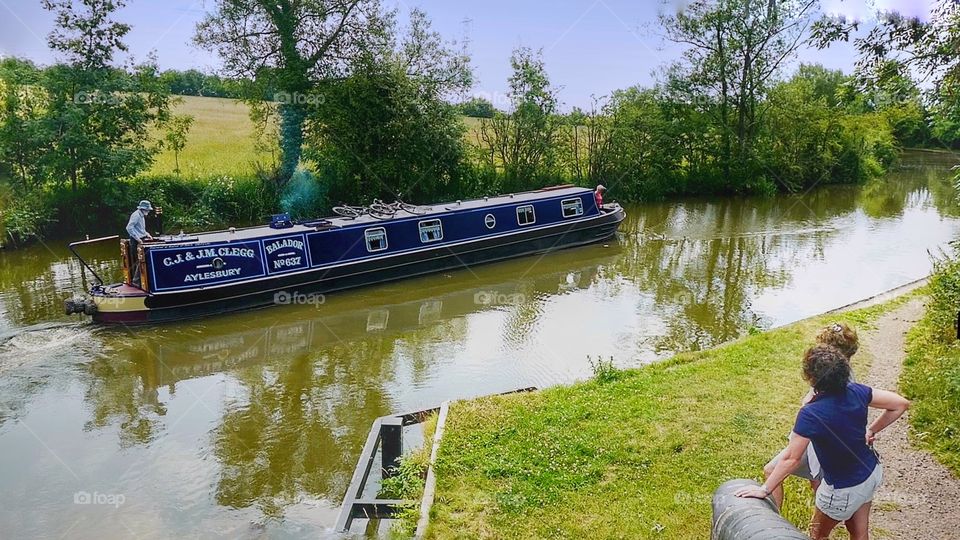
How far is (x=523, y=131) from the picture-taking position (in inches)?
885

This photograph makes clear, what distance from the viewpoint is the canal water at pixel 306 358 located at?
6.48 meters

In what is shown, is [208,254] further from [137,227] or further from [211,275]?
[137,227]

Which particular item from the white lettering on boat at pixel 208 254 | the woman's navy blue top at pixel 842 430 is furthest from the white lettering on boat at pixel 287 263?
the woman's navy blue top at pixel 842 430

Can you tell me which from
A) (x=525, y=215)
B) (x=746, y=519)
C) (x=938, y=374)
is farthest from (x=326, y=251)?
(x=746, y=519)

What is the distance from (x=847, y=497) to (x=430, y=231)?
10932 mm

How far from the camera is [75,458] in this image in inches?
282

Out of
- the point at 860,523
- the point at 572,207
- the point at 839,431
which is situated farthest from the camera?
the point at 572,207

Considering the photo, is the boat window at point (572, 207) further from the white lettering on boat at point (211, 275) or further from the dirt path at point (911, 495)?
the dirt path at point (911, 495)

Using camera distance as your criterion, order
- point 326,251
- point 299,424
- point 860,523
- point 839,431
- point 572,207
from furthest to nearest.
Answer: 1. point 572,207
2. point 326,251
3. point 299,424
4. point 860,523
5. point 839,431

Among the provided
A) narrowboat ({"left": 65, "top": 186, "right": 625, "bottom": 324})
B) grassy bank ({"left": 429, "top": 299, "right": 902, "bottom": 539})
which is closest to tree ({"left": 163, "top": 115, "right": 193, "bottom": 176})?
narrowboat ({"left": 65, "top": 186, "right": 625, "bottom": 324})

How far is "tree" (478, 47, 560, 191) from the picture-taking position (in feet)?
73.4

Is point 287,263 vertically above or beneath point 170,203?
beneath

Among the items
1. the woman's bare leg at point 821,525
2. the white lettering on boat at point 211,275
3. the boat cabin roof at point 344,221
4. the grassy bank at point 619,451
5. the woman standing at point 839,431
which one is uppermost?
the boat cabin roof at point 344,221

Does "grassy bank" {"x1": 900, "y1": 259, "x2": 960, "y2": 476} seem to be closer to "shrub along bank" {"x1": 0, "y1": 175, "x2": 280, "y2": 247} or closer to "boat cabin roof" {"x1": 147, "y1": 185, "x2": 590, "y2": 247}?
"boat cabin roof" {"x1": 147, "y1": 185, "x2": 590, "y2": 247}
